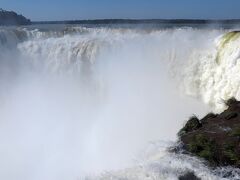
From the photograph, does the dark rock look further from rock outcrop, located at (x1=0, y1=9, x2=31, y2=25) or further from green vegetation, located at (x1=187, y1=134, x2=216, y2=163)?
rock outcrop, located at (x1=0, y1=9, x2=31, y2=25)

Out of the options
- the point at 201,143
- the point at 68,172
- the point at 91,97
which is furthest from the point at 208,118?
the point at 91,97

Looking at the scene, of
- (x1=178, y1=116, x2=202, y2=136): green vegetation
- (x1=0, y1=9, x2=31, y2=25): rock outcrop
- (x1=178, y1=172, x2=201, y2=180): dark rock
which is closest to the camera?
(x1=178, y1=172, x2=201, y2=180): dark rock

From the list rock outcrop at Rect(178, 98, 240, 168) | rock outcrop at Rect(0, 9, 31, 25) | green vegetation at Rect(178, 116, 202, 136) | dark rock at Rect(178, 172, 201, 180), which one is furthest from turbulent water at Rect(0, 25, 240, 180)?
rock outcrop at Rect(0, 9, 31, 25)

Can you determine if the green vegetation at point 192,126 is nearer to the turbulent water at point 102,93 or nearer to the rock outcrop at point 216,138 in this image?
the rock outcrop at point 216,138

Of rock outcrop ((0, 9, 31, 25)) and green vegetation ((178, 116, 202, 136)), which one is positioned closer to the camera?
green vegetation ((178, 116, 202, 136))

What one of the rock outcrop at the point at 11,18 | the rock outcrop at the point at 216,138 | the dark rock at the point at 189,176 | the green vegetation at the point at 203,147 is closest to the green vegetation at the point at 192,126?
the rock outcrop at the point at 216,138

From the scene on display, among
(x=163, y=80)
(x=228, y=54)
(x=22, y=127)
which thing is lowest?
(x=22, y=127)

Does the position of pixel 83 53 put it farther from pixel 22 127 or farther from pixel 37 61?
pixel 22 127
